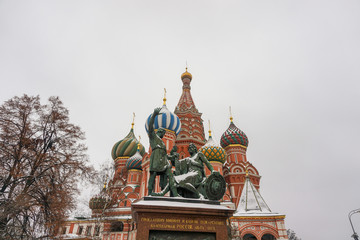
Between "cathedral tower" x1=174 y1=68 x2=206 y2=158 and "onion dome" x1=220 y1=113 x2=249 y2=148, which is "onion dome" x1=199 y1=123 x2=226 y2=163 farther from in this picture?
"onion dome" x1=220 y1=113 x2=249 y2=148

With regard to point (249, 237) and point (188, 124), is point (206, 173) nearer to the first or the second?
point (249, 237)

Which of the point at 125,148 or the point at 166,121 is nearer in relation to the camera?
the point at 166,121

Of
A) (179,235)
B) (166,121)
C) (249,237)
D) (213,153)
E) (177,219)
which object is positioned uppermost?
(166,121)

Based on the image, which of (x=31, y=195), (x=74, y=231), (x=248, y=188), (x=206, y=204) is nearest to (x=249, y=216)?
(x=248, y=188)

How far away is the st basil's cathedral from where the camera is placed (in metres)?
17.3

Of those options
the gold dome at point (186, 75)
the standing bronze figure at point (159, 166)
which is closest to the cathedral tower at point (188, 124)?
the gold dome at point (186, 75)

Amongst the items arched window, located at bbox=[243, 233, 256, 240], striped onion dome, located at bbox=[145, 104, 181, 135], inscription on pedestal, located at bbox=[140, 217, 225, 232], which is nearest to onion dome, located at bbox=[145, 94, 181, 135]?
striped onion dome, located at bbox=[145, 104, 181, 135]

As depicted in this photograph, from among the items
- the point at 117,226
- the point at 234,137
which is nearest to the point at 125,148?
the point at 117,226

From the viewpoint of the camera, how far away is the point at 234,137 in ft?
107

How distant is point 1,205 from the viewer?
8070 millimetres

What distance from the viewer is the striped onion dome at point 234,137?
32625 mm

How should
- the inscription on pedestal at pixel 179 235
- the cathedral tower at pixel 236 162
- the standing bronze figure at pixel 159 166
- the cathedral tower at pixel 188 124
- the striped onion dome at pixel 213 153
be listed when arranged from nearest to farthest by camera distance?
the inscription on pedestal at pixel 179 235, the standing bronze figure at pixel 159 166, the striped onion dome at pixel 213 153, the cathedral tower at pixel 236 162, the cathedral tower at pixel 188 124

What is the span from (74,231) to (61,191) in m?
18.3

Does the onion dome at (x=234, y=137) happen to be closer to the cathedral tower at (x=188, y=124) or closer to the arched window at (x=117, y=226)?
the cathedral tower at (x=188, y=124)
